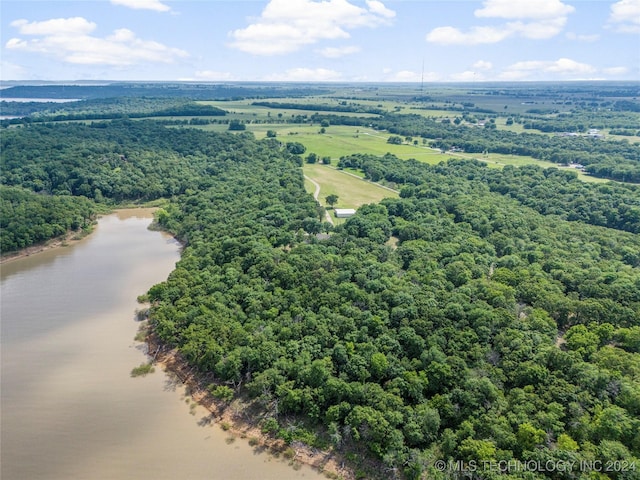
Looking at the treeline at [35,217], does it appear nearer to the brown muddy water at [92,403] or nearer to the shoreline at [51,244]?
the shoreline at [51,244]

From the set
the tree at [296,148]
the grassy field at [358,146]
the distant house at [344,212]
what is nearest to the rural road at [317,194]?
the distant house at [344,212]

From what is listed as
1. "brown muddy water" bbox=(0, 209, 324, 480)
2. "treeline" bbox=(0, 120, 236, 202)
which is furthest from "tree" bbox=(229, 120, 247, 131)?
"brown muddy water" bbox=(0, 209, 324, 480)

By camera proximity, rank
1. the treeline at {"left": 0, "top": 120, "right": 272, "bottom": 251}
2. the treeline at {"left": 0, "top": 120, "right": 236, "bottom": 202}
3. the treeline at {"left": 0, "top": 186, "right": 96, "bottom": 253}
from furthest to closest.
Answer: the treeline at {"left": 0, "top": 120, "right": 236, "bottom": 202}
the treeline at {"left": 0, "top": 120, "right": 272, "bottom": 251}
the treeline at {"left": 0, "top": 186, "right": 96, "bottom": 253}

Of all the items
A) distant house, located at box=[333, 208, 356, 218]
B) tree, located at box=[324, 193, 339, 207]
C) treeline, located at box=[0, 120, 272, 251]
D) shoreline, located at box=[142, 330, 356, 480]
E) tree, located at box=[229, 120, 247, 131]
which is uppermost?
tree, located at box=[229, 120, 247, 131]

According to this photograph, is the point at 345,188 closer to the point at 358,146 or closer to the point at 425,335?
the point at 358,146

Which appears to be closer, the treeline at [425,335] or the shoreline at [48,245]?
the treeline at [425,335]

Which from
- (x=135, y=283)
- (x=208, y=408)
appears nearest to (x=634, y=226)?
(x=208, y=408)

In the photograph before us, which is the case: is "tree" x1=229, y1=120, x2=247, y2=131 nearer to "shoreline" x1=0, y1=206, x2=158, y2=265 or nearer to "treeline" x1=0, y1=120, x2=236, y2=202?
"treeline" x1=0, y1=120, x2=236, y2=202

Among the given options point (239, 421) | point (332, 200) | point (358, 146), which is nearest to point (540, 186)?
point (332, 200)
